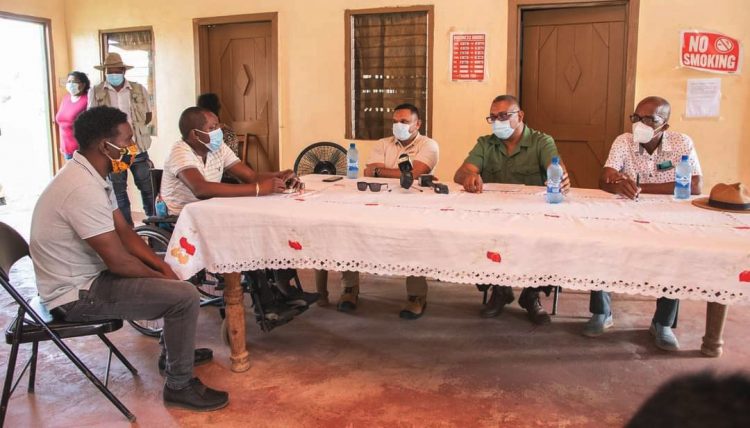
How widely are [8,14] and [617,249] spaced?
6.07m

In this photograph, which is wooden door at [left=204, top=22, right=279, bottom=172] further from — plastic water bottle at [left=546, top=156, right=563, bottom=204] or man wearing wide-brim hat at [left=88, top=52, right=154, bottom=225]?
plastic water bottle at [left=546, top=156, right=563, bottom=204]

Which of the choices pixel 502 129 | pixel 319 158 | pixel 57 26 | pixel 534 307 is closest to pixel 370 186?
pixel 502 129

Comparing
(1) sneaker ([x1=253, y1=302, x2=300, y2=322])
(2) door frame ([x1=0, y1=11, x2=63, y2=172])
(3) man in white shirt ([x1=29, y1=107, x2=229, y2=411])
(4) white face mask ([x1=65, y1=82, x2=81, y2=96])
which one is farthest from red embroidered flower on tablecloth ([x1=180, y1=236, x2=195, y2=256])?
(2) door frame ([x1=0, y1=11, x2=63, y2=172])

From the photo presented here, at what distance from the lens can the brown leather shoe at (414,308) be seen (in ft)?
11.1

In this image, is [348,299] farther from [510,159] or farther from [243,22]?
[243,22]

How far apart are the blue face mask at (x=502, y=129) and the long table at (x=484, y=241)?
0.58 metres

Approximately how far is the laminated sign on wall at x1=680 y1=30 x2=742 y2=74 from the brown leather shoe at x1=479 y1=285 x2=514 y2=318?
2.25 m

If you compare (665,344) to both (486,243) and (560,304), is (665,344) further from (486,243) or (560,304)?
(486,243)

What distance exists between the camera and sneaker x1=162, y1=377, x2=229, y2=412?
2.40 metres

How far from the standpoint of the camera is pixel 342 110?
543cm

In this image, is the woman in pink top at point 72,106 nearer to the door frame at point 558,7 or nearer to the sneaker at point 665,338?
the door frame at point 558,7

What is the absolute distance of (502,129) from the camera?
3.45m

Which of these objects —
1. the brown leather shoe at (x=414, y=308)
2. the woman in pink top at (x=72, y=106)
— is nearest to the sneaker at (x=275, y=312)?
the brown leather shoe at (x=414, y=308)

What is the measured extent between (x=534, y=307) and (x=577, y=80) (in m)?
2.20
